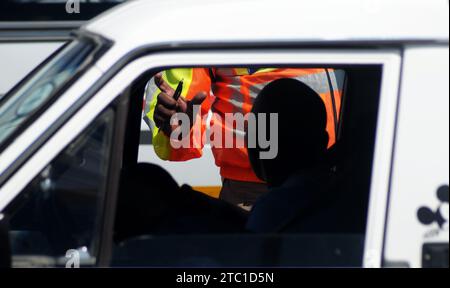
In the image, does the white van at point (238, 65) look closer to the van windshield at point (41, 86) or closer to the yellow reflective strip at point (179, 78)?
the van windshield at point (41, 86)

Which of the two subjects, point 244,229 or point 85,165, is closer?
point 85,165

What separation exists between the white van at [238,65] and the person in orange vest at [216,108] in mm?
1699

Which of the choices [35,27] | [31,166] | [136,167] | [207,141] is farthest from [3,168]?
[35,27]

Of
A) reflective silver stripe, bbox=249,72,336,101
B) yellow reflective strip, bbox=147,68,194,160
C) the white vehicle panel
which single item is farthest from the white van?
yellow reflective strip, bbox=147,68,194,160

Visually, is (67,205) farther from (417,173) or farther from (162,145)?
(162,145)

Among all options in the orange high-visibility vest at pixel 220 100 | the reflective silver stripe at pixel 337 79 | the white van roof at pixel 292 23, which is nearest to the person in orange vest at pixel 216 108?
the orange high-visibility vest at pixel 220 100

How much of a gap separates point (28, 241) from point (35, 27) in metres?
3.09

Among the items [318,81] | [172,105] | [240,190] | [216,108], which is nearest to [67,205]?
[318,81]

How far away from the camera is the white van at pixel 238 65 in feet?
6.83

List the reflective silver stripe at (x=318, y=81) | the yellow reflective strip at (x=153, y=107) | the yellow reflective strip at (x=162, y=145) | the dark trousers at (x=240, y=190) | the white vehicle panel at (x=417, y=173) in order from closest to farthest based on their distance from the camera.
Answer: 1. the white vehicle panel at (x=417, y=173)
2. the reflective silver stripe at (x=318, y=81)
3. the yellow reflective strip at (x=153, y=107)
4. the yellow reflective strip at (x=162, y=145)
5. the dark trousers at (x=240, y=190)

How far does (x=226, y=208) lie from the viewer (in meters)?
2.81

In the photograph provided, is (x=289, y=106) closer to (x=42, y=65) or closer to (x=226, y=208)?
(x=226, y=208)

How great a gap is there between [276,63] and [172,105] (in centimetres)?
253

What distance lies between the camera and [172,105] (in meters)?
4.67
